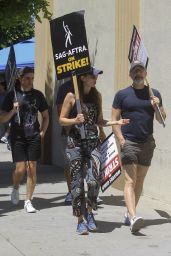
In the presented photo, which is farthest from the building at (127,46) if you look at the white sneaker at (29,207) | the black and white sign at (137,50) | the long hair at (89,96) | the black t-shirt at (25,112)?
the white sneaker at (29,207)

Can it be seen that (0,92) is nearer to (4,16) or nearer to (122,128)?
(4,16)

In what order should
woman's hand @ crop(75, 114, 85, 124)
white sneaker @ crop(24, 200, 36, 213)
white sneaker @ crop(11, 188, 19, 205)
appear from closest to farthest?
woman's hand @ crop(75, 114, 85, 124)
white sneaker @ crop(24, 200, 36, 213)
white sneaker @ crop(11, 188, 19, 205)

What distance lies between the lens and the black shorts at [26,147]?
26.4 ft

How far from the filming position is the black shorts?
26.4ft

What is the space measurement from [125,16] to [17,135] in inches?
105

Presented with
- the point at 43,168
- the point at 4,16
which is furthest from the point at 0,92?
the point at 4,16

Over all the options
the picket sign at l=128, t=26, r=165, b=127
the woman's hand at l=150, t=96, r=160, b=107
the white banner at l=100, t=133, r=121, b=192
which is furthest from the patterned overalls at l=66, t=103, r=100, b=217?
the picket sign at l=128, t=26, r=165, b=127

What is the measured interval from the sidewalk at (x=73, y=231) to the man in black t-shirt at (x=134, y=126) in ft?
1.20

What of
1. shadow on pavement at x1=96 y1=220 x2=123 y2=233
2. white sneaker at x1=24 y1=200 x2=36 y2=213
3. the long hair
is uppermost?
the long hair

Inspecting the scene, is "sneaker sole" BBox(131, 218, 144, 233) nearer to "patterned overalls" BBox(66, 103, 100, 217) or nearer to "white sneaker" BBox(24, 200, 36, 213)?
"patterned overalls" BBox(66, 103, 100, 217)

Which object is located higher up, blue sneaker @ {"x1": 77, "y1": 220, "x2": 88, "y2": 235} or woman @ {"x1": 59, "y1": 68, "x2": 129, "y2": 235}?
woman @ {"x1": 59, "y1": 68, "x2": 129, "y2": 235}

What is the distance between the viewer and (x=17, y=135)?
8.07 metres

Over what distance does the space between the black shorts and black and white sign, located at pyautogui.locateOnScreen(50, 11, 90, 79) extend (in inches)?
49.9

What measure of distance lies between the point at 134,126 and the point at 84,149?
2.05 ft
